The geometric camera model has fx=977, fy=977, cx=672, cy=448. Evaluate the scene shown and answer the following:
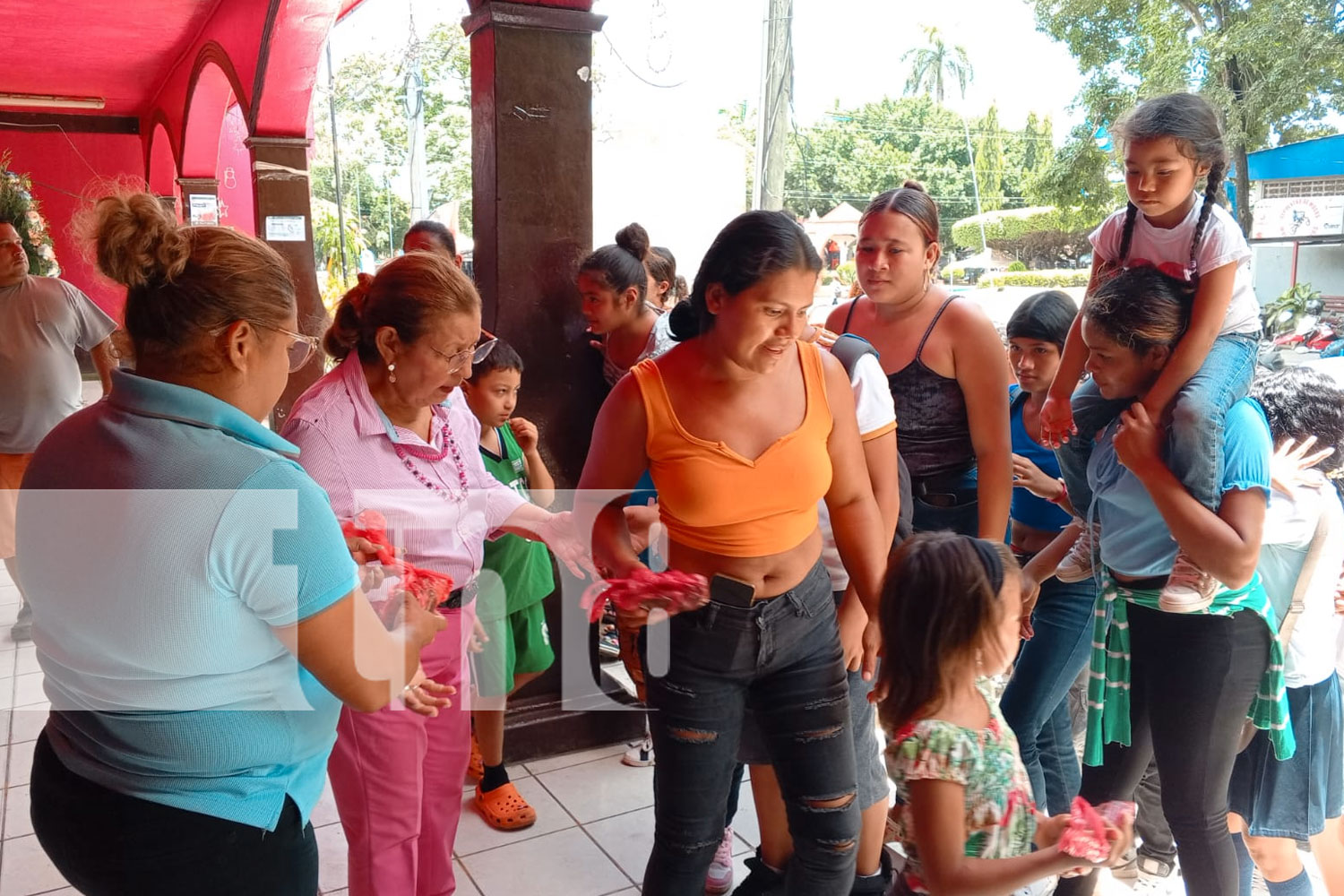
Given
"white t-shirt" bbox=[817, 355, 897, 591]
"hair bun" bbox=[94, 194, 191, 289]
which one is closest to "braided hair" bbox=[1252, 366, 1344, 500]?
"white t-shirt" bbox=[817, 355, 897, 591]

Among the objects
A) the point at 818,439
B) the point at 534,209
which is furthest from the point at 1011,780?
the point at 534,209

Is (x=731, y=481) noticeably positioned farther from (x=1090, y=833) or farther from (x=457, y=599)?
(x=1090, y=833)

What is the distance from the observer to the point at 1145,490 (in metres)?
1.95

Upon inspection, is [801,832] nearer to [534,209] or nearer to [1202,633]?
[1202,633]

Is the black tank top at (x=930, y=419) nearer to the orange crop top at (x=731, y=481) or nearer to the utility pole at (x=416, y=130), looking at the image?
the orange crop top at (x=731, y=481)

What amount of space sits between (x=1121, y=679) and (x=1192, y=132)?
114 cm

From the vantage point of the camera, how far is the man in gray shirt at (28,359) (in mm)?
4156

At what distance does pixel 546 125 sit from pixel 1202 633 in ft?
7.46

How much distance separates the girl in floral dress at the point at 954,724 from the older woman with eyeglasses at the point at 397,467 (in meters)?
0.92

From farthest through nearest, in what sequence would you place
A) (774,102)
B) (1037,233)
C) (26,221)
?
1. (1037,233)
2. (774,102)
3. (26,221)

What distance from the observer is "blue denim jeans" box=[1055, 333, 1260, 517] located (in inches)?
72.4

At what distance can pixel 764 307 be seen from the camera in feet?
5.75

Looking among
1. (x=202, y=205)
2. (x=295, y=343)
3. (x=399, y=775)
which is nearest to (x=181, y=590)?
(x=295, y=343)

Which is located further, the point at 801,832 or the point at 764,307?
the point at 801,832
